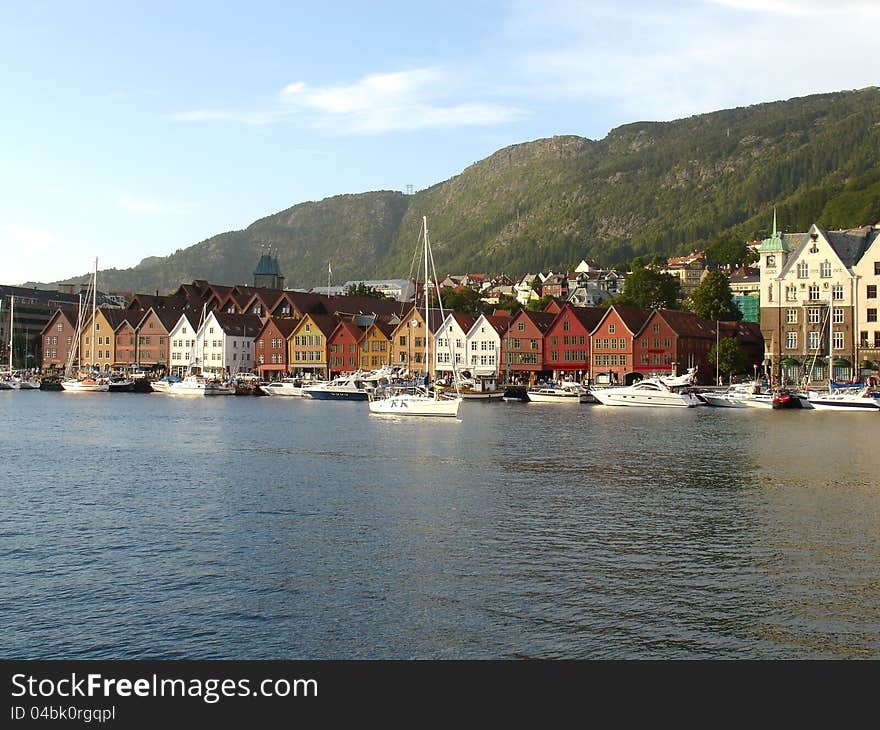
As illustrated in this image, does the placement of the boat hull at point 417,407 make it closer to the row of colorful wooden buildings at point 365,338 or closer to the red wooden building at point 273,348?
the row of colorful wooden buildings at point 365,338

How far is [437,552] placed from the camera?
82.0 feet

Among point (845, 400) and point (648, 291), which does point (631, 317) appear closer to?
point (648, 291)

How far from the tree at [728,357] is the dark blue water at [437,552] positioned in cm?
6679

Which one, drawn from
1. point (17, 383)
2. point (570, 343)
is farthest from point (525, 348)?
point (17, 383)

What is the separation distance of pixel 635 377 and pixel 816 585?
9795 centimetres

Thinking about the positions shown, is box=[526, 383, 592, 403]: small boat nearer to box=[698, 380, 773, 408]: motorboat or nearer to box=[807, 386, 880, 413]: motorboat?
box=[698, 380, 773, 408]: motorboat

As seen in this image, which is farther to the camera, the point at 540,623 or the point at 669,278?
the point at 669,278

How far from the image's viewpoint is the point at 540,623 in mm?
18812

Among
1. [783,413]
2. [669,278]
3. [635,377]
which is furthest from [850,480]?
[669,278]

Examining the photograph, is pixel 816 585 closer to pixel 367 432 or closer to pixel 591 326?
pixel 367 432

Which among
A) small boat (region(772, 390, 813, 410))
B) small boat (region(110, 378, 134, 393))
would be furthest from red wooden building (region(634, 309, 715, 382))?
small boat (region(110, 378, 134, 393))

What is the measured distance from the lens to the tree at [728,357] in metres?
117

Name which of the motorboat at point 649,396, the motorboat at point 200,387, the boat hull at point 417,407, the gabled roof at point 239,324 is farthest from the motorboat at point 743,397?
the gabled roof at point 239,324

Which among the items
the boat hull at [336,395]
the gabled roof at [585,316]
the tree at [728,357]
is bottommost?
the boat hull at [336,395]
